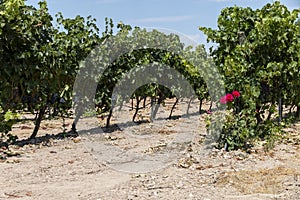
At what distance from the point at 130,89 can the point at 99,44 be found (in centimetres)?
244

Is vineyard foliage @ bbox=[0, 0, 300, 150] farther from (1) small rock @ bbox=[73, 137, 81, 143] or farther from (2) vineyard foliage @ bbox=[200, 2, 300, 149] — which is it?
(1) small rock @ bbox=[73, 137, 81, 143]

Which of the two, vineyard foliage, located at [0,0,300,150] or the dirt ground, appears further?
vineyard foliage, located at [0,0,300,150]

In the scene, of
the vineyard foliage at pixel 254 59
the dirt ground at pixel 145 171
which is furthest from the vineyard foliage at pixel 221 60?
the dirt ground at pixel 145 171

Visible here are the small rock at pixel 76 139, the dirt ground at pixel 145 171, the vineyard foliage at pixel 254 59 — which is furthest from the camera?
the small rock at pixel 76 139

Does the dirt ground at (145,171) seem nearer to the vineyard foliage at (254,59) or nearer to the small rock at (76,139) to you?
the small rock at (76,139)

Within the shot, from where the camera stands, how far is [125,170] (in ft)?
25.0

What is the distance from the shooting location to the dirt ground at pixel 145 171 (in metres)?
5.99

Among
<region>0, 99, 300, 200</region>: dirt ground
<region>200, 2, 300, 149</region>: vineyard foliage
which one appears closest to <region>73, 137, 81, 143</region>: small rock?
<region>0, 99, 300, 200</region>: dirt ground

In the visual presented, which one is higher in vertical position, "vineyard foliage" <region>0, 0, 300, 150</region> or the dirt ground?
"vineyard foliage" <region>0, 0, 300, 150</region>

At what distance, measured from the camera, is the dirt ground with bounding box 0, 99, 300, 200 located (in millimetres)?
5988

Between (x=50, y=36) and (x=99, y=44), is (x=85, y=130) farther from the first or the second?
(x=50, y=36)

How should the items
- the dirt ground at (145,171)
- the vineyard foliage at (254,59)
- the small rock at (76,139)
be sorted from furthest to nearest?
the small rock at (76,139), the vineyard foliage at (254,59), the dirt ground at (145,171)

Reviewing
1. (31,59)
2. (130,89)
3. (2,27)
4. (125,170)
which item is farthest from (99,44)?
(125,170)

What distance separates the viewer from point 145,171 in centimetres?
741
